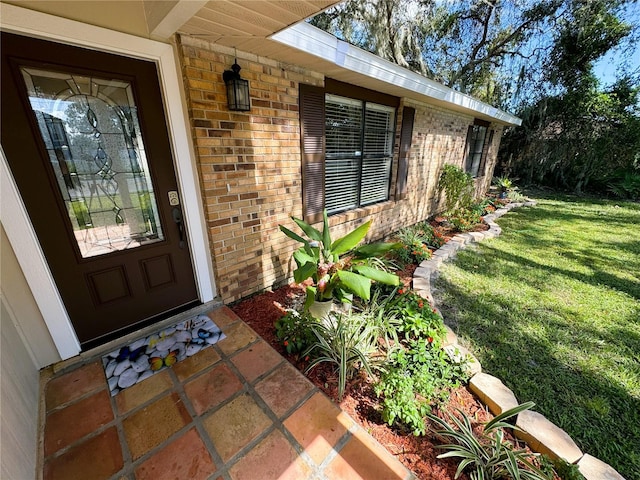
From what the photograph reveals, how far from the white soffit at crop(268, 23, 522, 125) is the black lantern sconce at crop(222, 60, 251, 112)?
0.39 metres

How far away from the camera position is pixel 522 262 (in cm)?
385

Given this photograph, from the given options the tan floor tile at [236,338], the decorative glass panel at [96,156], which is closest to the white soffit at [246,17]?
the decorative glass panel at [96,156]

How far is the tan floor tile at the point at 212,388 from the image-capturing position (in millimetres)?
1582

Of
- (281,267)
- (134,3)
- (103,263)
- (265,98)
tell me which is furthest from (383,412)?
(134,3)

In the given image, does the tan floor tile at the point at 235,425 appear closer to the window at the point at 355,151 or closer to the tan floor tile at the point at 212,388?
the tan floor tile at the point at 212,388

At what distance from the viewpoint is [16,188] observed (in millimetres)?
1494

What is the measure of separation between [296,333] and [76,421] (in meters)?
1.36

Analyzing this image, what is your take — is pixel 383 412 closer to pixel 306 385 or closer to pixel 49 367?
pixel 306 385

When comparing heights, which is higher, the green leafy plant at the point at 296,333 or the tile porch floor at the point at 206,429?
the green leafy plant at the point at 296,333

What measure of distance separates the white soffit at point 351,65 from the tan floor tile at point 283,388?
237cm

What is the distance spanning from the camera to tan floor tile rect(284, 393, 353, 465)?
1.34 metres

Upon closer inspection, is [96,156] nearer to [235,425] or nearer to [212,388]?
[212,388]

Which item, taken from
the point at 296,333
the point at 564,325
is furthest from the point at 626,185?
the point at 296,333

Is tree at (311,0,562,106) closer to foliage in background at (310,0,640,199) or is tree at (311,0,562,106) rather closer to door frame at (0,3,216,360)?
foliage in background at (310,0,640,199)
